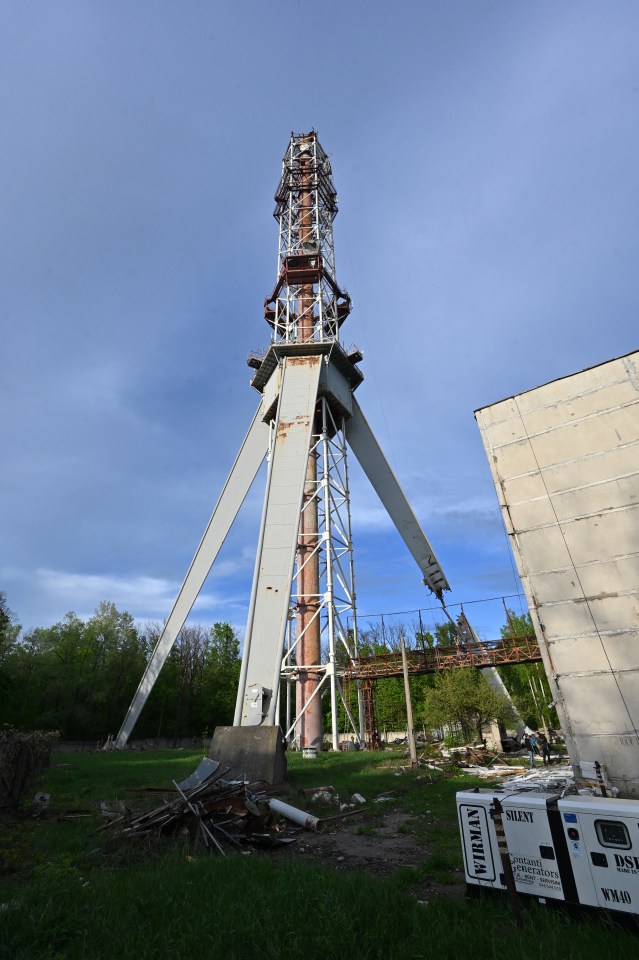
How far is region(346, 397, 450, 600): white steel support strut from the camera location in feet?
98.4

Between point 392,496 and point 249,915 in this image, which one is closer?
point 249,915

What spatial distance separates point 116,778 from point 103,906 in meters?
12.4

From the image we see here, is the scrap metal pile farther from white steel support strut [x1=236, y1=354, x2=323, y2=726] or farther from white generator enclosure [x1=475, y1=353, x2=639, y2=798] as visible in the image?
white generator enclosure [x1=475, y1=353, x2=639, y2=798]

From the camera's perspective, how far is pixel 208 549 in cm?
2648

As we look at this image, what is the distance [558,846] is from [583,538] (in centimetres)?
856

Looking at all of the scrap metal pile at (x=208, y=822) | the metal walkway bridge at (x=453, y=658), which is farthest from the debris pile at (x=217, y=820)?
the metal walkway bridge at (x=453, y=658)

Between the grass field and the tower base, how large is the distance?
234 inches

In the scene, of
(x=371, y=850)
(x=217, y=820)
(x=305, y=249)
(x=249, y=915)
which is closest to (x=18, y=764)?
(x=217, y=820)

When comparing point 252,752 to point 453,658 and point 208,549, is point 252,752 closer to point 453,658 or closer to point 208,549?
point 453,658

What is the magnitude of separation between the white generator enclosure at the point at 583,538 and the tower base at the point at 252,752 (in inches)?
277

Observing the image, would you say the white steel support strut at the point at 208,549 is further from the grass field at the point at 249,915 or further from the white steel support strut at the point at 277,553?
the grass field at the point at 249,915

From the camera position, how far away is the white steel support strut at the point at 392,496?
30.0 meters

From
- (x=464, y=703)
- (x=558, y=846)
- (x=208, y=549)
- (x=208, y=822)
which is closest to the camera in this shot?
(x=558, y=846)

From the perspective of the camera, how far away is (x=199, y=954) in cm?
385
